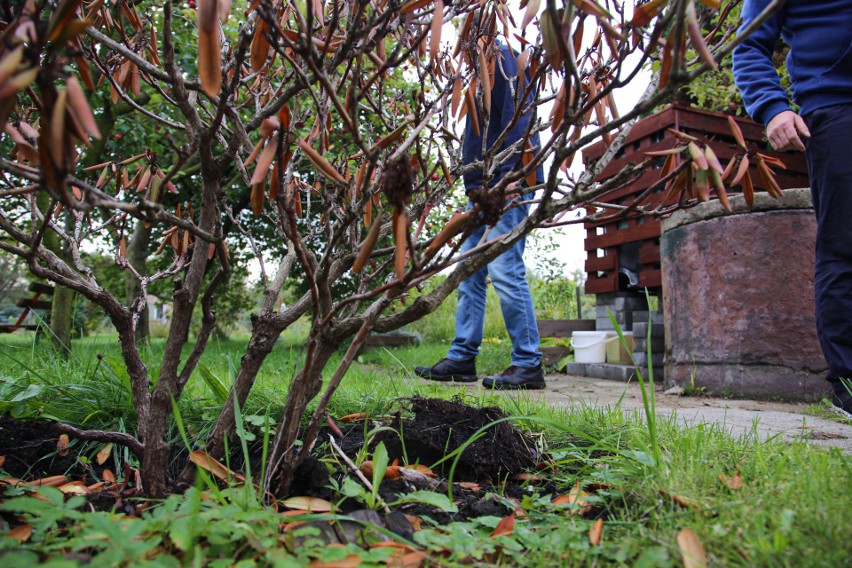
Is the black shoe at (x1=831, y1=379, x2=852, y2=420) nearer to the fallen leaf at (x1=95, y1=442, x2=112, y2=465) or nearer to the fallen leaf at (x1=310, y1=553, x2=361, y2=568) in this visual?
the fallen leaf at (x1=310, y1=553, x2=361, y2=568)

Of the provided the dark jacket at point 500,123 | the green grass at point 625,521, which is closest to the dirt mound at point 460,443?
the green grass at point 625,521

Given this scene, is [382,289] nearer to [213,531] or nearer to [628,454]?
[213,531]

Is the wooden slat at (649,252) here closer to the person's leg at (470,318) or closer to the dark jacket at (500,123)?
the person's leg at (470,318)

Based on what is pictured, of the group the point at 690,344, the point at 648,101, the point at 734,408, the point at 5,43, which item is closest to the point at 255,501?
the point at 5,43

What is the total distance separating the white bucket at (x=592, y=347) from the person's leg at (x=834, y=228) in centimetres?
317

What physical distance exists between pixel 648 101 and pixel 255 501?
1057 millimetres

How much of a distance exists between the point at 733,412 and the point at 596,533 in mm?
2122

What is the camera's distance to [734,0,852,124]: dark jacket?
7.33ft

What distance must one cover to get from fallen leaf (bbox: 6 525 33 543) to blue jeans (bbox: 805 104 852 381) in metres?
2.75

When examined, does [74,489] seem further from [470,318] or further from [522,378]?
[470,318]

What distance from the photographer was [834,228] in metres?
2.25

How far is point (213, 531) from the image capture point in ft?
3.10

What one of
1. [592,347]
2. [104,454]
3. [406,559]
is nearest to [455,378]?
[592,347]

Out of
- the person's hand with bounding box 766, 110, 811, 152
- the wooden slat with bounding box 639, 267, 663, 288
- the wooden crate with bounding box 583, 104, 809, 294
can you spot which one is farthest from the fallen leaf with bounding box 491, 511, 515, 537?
the wooden slat with bounding box 639, 267, 663, 288
